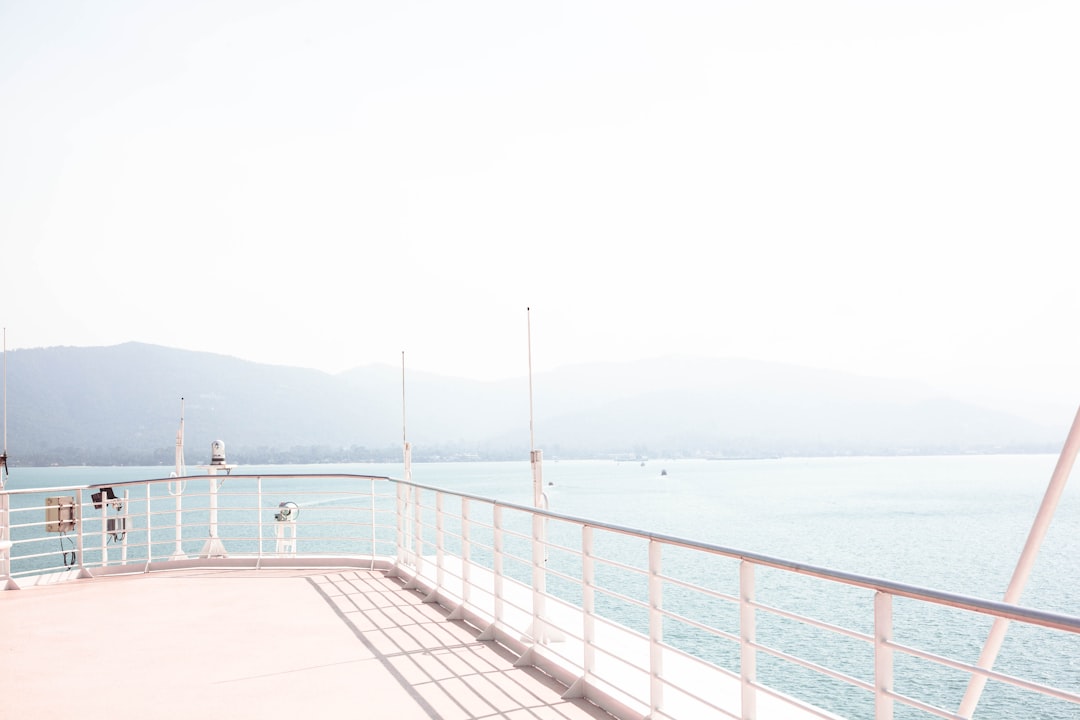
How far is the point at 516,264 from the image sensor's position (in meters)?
63.7

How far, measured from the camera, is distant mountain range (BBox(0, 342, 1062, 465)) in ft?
390

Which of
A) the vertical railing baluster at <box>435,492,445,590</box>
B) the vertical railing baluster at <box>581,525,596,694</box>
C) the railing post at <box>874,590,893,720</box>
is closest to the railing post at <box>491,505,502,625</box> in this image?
the vertical railing baluster at <box>435,492,445,590</box>

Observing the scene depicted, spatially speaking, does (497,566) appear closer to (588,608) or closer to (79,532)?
(588,608)

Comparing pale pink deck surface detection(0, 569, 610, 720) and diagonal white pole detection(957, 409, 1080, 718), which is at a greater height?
diagonal white pole detection(957, 409, 1080, 718)

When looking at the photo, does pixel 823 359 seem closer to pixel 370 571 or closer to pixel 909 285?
pixel 909 285

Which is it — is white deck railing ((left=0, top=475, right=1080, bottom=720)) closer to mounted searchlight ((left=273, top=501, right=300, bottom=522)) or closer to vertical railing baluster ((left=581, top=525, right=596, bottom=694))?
vertical railing baluster ((left=581, top=525, right=596, bottom=694))

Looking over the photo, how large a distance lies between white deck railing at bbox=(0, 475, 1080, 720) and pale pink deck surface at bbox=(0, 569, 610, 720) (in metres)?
0.30

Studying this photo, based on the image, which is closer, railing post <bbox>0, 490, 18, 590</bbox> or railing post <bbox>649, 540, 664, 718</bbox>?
railing post <bbox>649, 540, 664, 718</bbox>

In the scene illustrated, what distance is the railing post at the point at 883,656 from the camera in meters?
2.29

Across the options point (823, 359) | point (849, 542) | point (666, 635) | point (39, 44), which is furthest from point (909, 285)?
point (39, 44)

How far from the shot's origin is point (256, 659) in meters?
4.99

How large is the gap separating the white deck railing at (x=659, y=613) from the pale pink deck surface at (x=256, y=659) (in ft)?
1.00

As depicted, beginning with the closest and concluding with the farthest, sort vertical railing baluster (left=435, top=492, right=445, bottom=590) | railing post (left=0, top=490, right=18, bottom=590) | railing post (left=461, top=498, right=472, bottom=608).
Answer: railing post (left=461, top=498, right=472, bottom=608), vertical railing baluster (left=435, top=492, right=445, bottom=590), railing post (left=0, top=490, right=18, bottom=590)

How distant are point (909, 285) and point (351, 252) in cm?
9147
